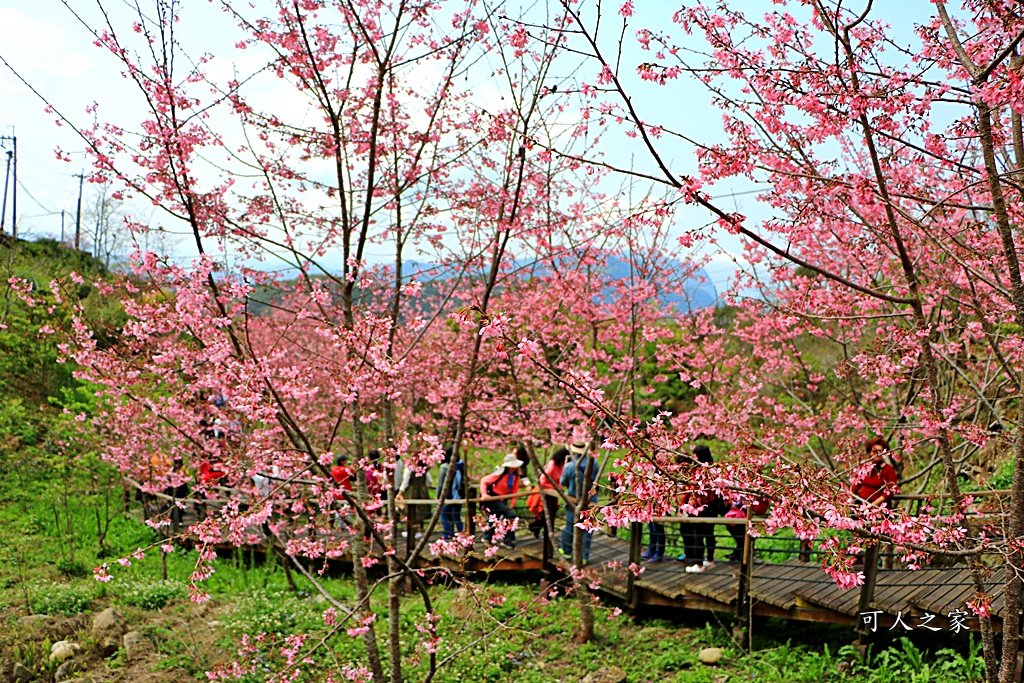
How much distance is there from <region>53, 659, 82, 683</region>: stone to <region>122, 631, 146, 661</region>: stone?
44 centimetres

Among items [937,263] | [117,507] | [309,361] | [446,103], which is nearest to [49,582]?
[117,507]

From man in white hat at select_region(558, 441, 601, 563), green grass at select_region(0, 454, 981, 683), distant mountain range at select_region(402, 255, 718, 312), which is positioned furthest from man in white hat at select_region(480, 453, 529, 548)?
distant mountain range at select_region(402, 255, 718, 312)

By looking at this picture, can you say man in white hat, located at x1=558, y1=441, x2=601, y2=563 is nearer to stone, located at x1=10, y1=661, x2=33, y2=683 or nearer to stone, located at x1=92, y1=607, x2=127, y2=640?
stone, located at x1=92, y1=607, x2=127, y2=640

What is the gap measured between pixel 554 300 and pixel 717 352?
14.3 feet

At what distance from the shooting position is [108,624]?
23.2 ft

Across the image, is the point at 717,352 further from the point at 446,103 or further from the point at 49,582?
the point at 49,582

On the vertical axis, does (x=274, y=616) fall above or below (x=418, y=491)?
below

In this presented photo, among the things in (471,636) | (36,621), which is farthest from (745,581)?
(36,621)

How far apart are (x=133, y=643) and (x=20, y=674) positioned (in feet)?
3.08

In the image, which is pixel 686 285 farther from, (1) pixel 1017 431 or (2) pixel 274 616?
(2) pixel 274 616

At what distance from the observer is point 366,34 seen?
15.7 ft

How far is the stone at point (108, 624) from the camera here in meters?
6.95

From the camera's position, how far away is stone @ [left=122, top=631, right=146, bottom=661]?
6734 mm

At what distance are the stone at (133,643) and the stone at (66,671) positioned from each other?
444 millimetres
